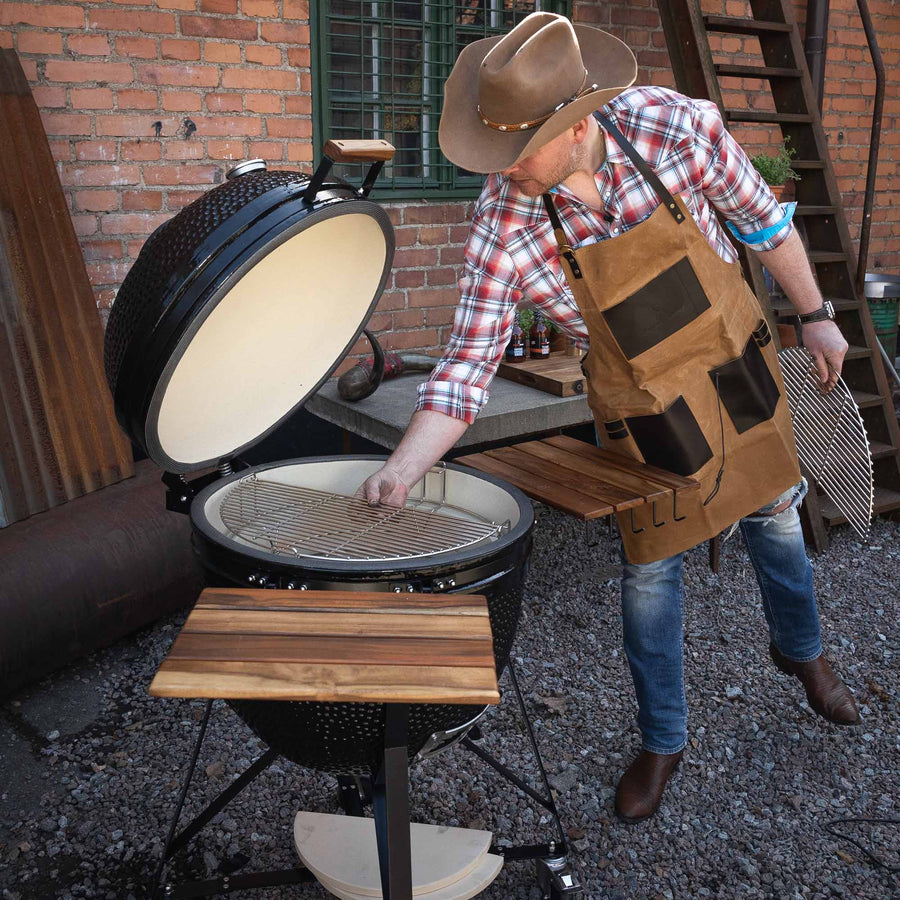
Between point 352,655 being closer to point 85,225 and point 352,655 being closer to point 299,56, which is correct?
point 85,225

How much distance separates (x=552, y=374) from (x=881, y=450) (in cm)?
174

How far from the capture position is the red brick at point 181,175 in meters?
3.91

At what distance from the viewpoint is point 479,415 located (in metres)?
3.73

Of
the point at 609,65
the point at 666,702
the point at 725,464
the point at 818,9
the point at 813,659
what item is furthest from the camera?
the point at 818,9

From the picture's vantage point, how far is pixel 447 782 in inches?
109

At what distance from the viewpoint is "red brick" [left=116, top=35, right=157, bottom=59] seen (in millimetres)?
3740

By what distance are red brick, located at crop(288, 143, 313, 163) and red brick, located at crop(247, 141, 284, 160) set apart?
2.0 inches

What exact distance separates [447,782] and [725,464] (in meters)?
1.26

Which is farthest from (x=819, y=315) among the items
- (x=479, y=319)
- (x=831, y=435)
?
(x=479, y=319)

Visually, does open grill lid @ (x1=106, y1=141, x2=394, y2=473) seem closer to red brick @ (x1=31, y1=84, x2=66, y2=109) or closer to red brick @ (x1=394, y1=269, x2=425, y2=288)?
red brick @ (x1=31, y1=84, x2=66, y2=109)

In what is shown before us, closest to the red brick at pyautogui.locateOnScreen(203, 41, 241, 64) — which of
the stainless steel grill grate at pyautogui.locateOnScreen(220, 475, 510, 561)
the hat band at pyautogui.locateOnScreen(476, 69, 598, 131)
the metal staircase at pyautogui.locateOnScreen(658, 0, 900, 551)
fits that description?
the metal staircase at pyautogui.locateOnScreen(658, 0, 900, 551)

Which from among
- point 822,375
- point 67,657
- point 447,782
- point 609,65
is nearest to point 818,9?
point 822,375

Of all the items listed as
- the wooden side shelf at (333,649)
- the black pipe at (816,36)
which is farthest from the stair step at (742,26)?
the wooden side shelf at (333,649)

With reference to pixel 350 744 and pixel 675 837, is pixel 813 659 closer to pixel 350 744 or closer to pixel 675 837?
pixel 675 837
